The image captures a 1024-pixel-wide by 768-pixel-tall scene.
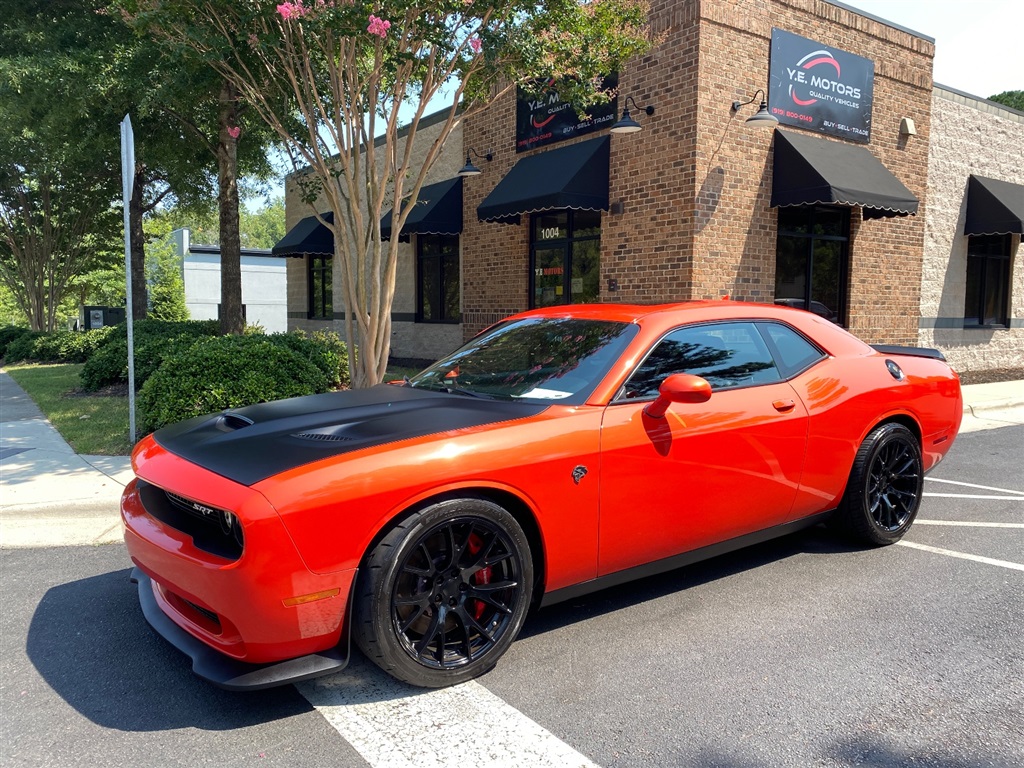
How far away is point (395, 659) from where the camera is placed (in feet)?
9.39

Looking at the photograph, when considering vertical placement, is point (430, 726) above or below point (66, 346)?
below

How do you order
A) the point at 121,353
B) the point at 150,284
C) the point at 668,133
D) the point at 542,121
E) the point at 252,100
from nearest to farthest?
the point at 252,100
the point at 668,133
the point at 121,353
the point at 542,121
the point at 150,284

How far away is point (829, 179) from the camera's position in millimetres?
10312

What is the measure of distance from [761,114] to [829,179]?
4.29ft

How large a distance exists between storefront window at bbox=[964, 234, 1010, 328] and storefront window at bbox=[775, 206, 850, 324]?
4256mm

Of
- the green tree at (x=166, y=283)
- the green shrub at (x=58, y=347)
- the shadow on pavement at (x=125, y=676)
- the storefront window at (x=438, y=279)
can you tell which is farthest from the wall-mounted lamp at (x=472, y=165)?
the green tree at (x=166, y=283)

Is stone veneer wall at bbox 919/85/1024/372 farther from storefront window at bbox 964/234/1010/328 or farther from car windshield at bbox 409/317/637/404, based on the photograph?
car windshield at bbox 409/317/637/404

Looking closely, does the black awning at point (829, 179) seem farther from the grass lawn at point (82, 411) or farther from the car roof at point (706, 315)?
the car roof at point (706, 315)

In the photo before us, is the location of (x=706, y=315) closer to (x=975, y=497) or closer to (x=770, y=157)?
(x=975, y=497)

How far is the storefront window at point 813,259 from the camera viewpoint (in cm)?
1160

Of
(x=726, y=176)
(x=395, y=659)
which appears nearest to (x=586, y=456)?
(x=395, y=659)

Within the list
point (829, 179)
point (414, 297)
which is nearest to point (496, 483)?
point (829, 179)

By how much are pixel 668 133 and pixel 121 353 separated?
28.6ft

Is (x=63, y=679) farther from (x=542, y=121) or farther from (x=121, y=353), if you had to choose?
(x=542, y=121)
